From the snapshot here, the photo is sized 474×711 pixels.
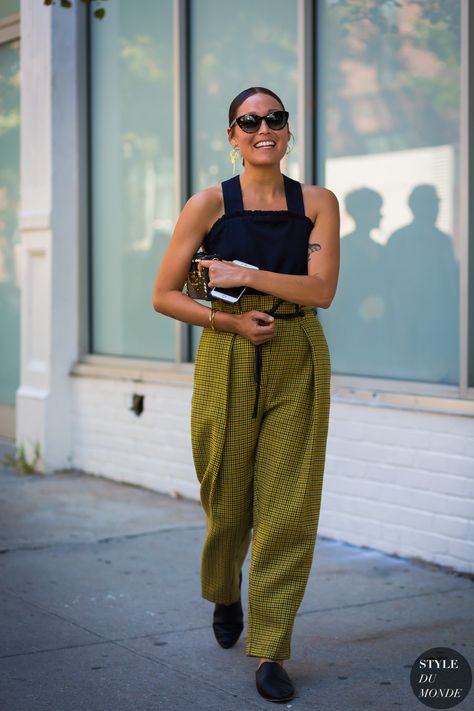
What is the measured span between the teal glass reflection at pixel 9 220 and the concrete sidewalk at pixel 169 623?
277 cm

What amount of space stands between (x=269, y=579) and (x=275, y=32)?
3864 mm

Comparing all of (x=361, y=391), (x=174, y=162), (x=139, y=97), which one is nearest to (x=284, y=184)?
(x=361, y=391)

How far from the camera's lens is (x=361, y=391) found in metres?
5.92

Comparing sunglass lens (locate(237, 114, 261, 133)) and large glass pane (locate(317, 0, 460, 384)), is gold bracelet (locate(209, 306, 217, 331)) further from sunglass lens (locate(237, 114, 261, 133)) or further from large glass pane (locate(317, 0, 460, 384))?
large glass pane (locate(317, 0, 460, 384))

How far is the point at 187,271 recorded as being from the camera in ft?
12.8

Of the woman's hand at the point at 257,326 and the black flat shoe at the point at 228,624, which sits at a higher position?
the woman's hand at the point at 257,326

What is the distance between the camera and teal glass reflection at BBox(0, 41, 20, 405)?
9.12 metres

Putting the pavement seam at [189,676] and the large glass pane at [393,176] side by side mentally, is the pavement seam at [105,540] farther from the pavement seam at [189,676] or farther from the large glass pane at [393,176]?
the pavement seam at [189,676]

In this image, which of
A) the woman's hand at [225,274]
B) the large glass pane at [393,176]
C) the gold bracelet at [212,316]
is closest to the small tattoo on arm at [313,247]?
the woman's hand at [225,274]

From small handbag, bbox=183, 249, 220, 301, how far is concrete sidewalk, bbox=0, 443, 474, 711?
4.32 feet

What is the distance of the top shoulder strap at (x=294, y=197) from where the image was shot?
152 inches

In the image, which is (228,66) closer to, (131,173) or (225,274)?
(131,173)

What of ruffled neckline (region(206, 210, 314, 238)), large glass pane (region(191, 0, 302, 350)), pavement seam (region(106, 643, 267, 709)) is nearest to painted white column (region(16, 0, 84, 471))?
large glass pane (region(191, 0, 302, 350))

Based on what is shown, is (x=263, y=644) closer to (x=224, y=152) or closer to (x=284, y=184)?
(x=284, y=184)
